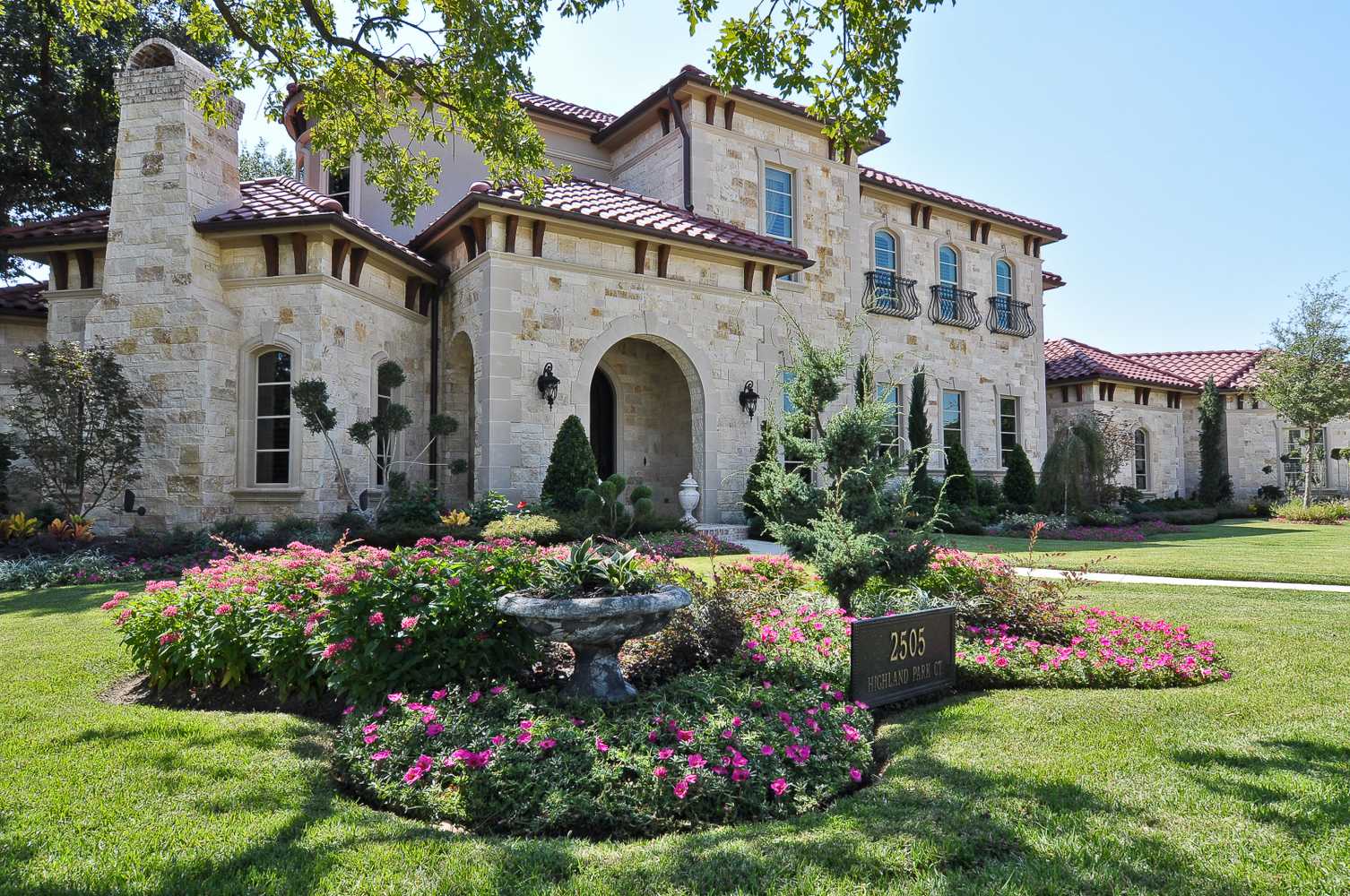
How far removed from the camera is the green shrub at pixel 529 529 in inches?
425

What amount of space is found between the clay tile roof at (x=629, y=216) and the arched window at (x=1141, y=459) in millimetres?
17388

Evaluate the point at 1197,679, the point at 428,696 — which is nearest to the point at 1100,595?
the point at 1197,679

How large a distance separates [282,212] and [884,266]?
1426 centimetres

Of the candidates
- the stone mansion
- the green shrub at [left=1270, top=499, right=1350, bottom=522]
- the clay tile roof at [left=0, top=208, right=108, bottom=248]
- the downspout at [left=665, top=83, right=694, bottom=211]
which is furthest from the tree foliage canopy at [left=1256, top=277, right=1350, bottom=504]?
the clay tile roof at [left=0, top=208, right=108, bottom=248]

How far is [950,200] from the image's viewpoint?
20844 millimetres

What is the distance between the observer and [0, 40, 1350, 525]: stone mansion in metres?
12.3

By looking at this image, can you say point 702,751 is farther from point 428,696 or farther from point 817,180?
point 817,180

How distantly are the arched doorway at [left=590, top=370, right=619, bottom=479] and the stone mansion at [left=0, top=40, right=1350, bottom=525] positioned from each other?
2.4 inches

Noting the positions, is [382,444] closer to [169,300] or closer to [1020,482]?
[169,300]

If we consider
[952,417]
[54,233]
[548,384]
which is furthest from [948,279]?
[54,233]

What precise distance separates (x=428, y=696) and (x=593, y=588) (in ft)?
3.70

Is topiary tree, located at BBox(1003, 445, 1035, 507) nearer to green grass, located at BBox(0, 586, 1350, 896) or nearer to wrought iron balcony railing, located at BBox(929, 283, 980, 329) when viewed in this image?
wrought iron balcony railing, located at BBox(929, 283, 980, 329)

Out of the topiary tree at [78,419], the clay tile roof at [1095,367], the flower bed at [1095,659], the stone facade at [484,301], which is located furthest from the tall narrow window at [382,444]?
the clay tile roof at [1095,367]

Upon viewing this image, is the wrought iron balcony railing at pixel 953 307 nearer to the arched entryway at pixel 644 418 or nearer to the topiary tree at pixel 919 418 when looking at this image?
the topiary tree at pixel 919 418
